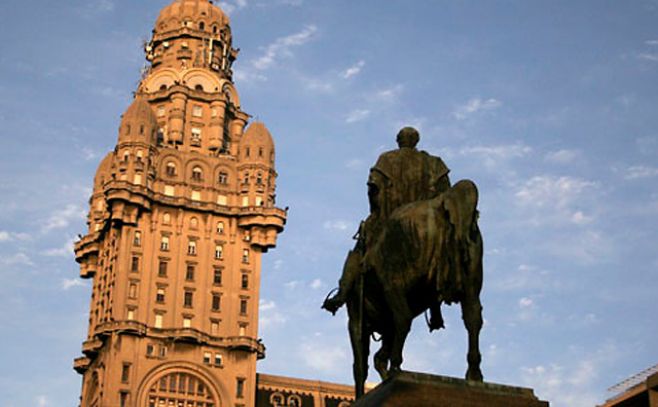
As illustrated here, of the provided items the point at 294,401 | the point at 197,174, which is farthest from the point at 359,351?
the point at 294,401

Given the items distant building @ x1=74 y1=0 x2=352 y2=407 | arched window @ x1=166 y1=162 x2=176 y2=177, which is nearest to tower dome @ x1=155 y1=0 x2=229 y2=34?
distant building @ x1=74 y1=0 x2=352 y2=407

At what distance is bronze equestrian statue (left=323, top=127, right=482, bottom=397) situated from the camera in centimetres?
1605

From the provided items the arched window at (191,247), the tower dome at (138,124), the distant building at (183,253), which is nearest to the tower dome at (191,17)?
the distant building at (183,253)

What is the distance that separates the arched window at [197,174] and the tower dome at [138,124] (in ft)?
16.8

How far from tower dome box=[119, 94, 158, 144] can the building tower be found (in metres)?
0.14

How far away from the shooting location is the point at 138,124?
11306 cm

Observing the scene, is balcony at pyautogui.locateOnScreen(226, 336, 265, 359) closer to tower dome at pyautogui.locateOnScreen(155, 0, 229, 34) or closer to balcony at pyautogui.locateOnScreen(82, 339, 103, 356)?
balcony at pyautogui.locateOnScreen(82, 339, 103, 356)

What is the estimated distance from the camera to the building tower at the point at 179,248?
344ft

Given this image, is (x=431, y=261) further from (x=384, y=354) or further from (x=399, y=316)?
(x=384, y=354)

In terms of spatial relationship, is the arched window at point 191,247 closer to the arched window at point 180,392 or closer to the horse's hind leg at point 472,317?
the arched window at point 180,392

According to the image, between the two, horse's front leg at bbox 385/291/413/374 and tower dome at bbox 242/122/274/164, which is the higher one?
tower dome at bbox 242/122/274/164

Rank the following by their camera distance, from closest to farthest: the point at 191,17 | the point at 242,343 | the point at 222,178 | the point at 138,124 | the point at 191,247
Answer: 1. the point at 242,343
2. the point at 191,247
3. the point at 138,124
4. the point at 222,178
5. the point at 191,17

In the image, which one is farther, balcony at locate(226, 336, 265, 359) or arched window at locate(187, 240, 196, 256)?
arched window at locate(187, 240, 196, 256)

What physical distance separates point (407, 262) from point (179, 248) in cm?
9518
